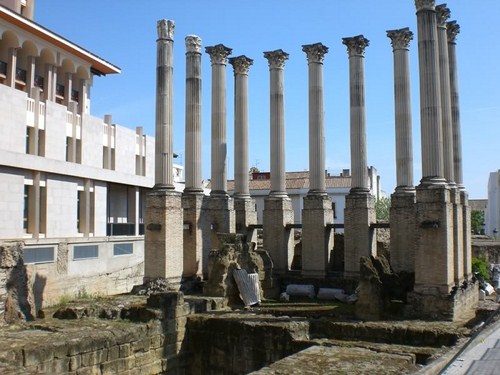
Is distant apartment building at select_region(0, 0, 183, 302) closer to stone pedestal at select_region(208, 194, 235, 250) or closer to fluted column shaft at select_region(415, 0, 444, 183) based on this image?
stone pedestal at select_region(208, 194, 235, 250)

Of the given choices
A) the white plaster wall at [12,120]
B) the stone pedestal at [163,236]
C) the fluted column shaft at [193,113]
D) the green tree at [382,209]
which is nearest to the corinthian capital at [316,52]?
the fluted column shaft at [193,113]

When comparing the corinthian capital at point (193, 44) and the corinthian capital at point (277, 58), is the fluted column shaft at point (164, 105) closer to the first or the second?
the corinthian capital at point (193, 44)

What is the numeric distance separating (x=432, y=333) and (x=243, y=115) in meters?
16.3

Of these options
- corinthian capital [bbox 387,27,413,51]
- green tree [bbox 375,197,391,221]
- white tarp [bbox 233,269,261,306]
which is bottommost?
white tarp [bbox 233,269,261,306]

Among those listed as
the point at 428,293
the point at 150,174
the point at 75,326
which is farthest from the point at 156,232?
the point at 150,174

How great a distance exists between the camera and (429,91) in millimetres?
19531

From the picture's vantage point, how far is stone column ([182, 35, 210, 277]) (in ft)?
82.9

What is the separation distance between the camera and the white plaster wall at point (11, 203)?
23062 millimetres

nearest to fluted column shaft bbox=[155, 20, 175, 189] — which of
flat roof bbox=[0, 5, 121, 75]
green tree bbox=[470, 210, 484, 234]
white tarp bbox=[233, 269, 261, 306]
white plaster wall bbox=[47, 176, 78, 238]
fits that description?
white tarp bbox=[233, 269, 261, 306]

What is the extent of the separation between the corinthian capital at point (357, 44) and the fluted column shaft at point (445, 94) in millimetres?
3673

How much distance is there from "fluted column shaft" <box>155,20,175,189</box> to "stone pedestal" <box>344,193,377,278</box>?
803 centimetres

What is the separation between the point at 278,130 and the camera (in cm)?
2792

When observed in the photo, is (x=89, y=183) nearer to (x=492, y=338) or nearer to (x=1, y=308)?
(x=1, y=308)

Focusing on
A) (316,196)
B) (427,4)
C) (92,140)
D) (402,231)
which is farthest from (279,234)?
(427,4)
